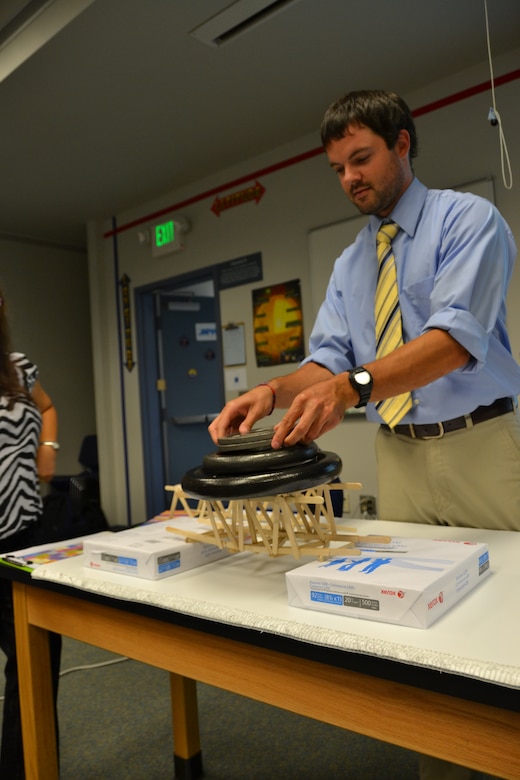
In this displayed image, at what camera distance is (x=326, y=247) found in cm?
423

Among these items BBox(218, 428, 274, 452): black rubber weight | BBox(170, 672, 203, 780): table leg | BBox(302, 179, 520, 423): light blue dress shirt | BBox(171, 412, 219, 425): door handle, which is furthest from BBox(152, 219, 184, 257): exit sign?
BBox(218, 428, 274, 452): black rubber weight

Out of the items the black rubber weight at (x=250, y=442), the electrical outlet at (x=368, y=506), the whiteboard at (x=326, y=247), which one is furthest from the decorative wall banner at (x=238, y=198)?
the black rubber weight at (x=250, y=442)

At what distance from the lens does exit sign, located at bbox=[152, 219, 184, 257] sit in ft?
17.1

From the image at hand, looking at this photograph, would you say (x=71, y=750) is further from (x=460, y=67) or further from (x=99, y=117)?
(x=460, y=67)

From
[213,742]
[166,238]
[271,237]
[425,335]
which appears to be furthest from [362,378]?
[166,238]

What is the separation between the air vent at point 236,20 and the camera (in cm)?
294

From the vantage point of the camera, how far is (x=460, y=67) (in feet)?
11.8

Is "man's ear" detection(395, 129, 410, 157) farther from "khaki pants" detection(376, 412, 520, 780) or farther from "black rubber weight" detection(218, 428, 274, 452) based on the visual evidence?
"black rubber weight" detection(218, 428, 274, 452)

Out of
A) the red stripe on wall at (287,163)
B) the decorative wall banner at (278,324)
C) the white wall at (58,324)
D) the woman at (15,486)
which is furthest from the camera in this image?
the white wall at (58,324)

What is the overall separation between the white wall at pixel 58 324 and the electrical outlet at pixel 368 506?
11.9ft

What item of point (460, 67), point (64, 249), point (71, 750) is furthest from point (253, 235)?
point (71, 750)

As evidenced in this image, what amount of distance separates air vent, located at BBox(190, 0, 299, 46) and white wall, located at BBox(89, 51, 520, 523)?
1.21m

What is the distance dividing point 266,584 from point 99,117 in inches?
148

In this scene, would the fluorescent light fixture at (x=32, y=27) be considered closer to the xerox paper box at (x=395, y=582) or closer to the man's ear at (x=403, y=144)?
the man's ear at (x=403, y=144)
